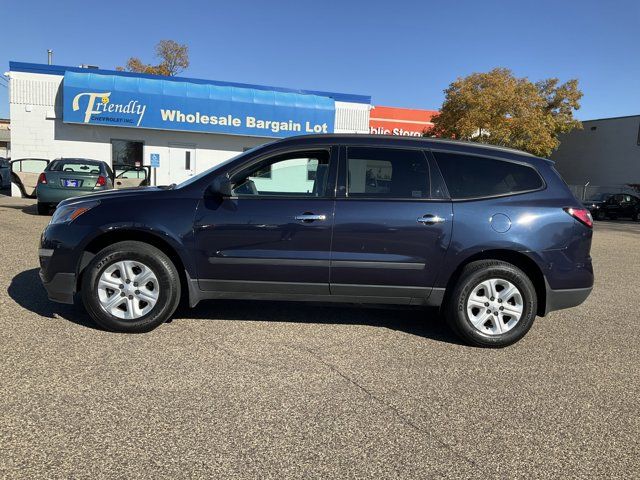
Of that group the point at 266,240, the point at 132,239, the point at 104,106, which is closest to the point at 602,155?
the point at 104,106

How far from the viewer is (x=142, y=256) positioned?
14.0ft

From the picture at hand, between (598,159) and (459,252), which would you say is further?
(598,159)

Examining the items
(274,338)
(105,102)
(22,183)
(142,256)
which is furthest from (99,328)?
(105,102)

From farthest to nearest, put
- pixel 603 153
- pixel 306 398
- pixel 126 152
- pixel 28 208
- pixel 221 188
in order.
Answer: pixel 603 153
pixel 126 152
pixel 28 208
pixel 221 188
pixel 306 398

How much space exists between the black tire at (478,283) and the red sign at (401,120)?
2682cm

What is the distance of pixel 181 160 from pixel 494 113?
59.6 feet

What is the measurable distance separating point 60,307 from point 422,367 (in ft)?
11.6

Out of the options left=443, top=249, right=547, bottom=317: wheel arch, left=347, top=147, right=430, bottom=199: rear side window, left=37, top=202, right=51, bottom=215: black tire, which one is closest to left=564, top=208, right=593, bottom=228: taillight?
left=443, top=249, right=547, bottom=317: wheel arch

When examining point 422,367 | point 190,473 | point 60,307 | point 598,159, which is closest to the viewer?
point 190,473

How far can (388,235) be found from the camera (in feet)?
14.0

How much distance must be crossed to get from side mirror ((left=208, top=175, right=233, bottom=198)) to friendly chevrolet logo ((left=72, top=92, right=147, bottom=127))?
15.8 m

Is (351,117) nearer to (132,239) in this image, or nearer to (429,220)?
(429,220)

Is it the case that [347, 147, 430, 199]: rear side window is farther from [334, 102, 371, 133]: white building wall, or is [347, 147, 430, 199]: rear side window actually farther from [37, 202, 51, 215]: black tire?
[334, 102, 371, 133]: white building wall

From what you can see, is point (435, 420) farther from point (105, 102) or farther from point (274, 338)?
point (105, 102)
